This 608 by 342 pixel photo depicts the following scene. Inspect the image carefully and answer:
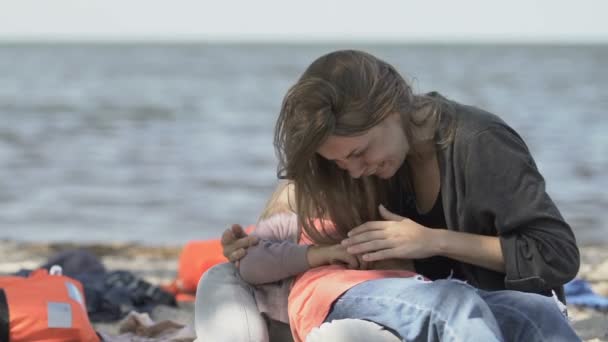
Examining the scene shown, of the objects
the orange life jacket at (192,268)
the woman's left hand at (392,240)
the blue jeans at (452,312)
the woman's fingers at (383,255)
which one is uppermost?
the woman's left hand at (392,240)

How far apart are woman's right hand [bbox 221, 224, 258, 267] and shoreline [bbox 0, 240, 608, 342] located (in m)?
1.16

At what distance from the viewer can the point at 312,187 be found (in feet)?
10.6

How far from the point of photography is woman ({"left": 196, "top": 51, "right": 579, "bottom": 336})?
2.98 metres

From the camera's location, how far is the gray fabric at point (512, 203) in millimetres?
3029

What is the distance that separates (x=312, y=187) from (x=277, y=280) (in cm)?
37

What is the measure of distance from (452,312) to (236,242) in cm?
94

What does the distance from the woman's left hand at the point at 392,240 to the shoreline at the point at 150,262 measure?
1628 millimetres

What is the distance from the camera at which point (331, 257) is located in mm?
3230

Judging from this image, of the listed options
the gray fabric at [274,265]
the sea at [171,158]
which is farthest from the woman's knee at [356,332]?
the sea at [171,158]

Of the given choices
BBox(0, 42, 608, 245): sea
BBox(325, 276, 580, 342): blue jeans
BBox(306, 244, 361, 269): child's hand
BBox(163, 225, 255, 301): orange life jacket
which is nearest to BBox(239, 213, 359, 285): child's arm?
BBox(306, 244, 361, 269): child's hand

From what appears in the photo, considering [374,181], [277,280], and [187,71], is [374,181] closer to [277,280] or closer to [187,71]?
[277,280]

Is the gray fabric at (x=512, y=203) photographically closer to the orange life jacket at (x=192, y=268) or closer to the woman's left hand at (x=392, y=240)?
the woman's left hand at (x=392, y=240)

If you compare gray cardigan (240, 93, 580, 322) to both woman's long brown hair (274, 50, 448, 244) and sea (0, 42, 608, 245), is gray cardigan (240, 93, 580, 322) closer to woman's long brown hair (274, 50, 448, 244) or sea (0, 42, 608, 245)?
woman's long brown hair (274, 50, 448, 244)

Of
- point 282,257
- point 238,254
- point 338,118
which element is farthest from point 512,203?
point 238,254
